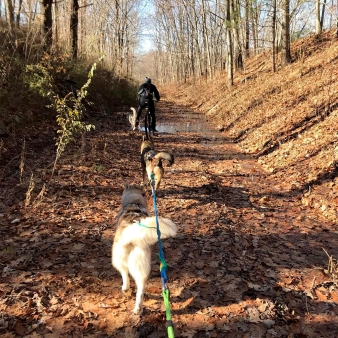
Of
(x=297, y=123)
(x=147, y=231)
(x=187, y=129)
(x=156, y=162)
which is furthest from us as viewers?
(x=187, y=129)

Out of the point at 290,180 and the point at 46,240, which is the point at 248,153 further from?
the point at 46,240

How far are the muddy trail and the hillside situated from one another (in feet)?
1.81

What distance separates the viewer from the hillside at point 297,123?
712cm

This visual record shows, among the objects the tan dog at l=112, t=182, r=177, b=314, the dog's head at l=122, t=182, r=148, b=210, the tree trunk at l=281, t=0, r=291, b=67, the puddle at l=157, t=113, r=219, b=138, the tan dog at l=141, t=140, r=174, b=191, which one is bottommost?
the tan dog at l=112, t=182, r=177, b=314

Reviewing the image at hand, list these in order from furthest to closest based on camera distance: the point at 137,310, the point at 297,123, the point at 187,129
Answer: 1. the point at 187,129
2. the point at 297,123
3. the point at 137,310

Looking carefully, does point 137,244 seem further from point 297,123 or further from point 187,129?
point 187,129

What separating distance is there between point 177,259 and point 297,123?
825cm

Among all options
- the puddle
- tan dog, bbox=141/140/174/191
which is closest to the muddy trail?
tan dog, bbox=141/140/174/191

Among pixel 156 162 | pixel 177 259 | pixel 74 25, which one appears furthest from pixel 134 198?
pixel 74 25

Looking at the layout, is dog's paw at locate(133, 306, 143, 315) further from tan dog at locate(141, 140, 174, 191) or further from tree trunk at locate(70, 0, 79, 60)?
tree trunk at locate(70, 0, 79, 60)

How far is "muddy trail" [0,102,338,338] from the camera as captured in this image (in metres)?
3.29

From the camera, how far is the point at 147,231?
3020 mm

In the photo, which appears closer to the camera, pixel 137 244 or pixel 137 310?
pixel 137 244

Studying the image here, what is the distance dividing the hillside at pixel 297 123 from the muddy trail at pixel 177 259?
55 centimetres
